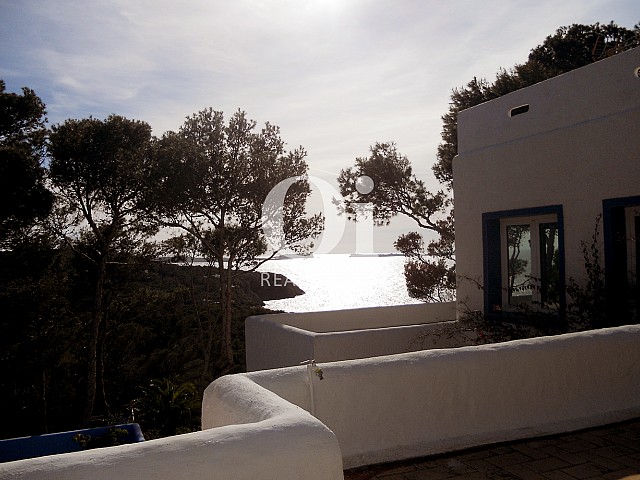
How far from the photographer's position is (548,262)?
835 centimetres

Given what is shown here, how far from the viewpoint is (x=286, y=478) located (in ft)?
8.80

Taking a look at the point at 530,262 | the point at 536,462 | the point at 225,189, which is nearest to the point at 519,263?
the point at 530,262

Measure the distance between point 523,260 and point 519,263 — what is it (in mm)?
89

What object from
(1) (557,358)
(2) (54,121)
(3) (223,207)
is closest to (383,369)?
(1) (557,358)

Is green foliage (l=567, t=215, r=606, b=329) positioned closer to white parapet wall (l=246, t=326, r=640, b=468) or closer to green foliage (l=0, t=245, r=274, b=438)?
white parapet wall (l=246, t=326, r=640, b=468)

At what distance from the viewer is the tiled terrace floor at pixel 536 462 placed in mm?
3758

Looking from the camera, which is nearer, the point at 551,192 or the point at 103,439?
the point at 103,439

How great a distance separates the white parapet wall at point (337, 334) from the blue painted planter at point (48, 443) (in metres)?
2.46

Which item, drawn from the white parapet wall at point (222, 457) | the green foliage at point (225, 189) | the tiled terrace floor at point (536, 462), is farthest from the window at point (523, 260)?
the green foliage at point (225, 189)

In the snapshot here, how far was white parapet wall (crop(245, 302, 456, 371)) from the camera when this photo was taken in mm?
7875

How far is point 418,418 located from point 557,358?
1374mm

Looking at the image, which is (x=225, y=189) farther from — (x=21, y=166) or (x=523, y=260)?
(x=523, y=260)

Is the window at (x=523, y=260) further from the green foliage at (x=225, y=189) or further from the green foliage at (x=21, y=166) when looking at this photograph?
the green foliage at (x=21, y=166)

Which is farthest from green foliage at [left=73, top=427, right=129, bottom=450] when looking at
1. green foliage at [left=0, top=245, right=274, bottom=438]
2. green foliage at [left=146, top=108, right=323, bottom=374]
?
green foliage at [left=146, top=108, right=323, bottom=374]
